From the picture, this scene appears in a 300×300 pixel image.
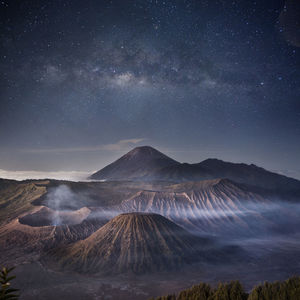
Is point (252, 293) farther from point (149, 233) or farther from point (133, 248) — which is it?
point (149, 233)

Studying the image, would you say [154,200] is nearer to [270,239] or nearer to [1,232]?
[270,239]

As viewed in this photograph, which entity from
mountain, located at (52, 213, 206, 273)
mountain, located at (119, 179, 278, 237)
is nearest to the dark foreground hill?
mountain, located at (52, 213, 206, 273)

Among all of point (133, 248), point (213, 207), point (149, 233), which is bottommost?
point (133, 248)

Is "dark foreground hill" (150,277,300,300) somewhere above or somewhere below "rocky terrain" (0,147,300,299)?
above

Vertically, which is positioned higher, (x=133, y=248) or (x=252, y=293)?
(x=252, y=293)

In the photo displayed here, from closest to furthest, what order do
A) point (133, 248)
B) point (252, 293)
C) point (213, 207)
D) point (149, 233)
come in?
point (252, 293) < point (133, 248) < point (149, 233) < point (213, 207)

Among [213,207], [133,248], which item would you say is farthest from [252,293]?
[213,207]

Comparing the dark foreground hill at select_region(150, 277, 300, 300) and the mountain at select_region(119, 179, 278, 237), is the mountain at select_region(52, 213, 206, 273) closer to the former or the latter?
the mountain at select_region(119, 179, 278, 237)

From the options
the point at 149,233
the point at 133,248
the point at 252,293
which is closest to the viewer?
the point at 252,293

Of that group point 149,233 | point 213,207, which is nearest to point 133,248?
point 149,233

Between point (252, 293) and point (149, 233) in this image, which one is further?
point (149, 233)
